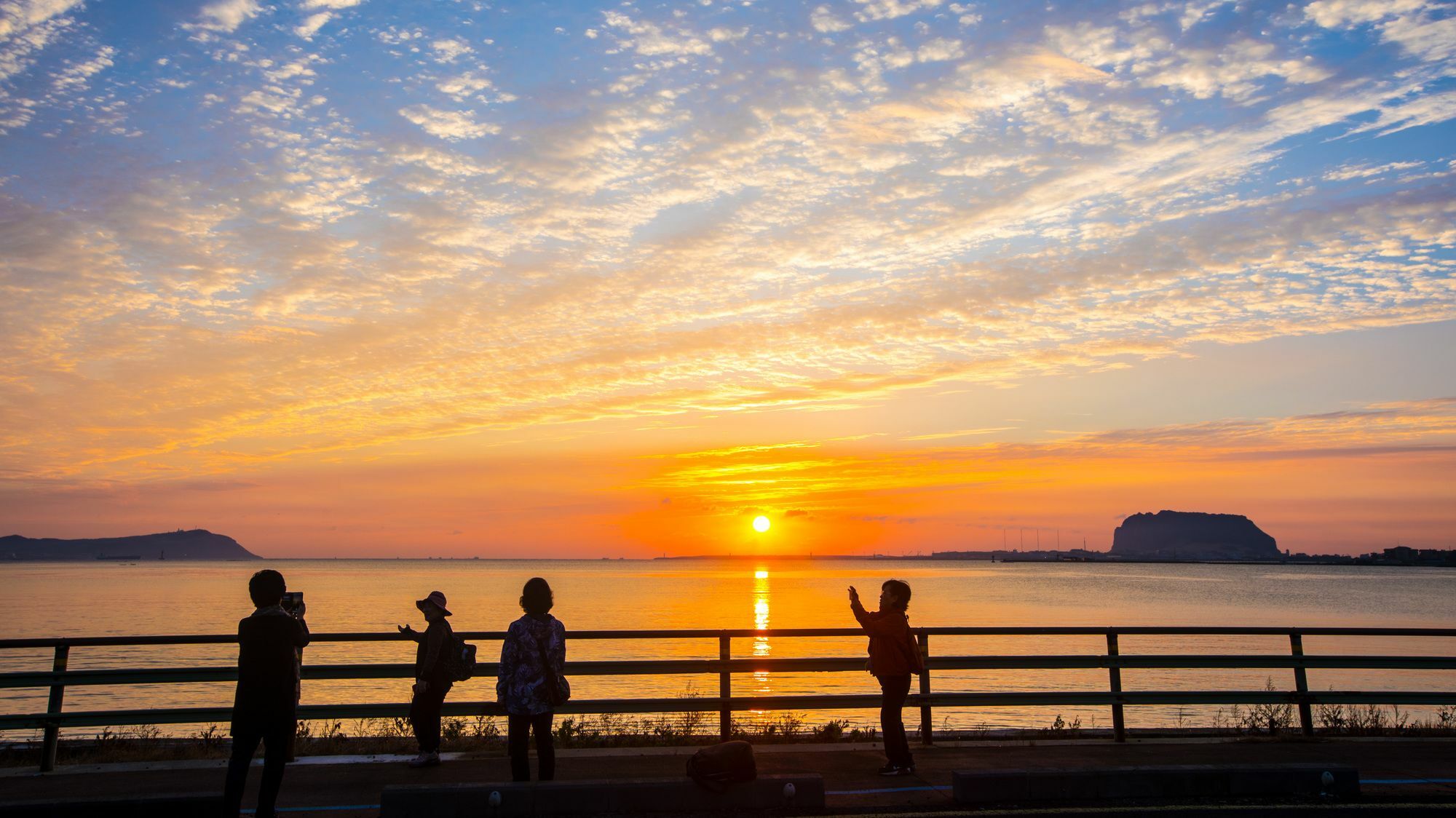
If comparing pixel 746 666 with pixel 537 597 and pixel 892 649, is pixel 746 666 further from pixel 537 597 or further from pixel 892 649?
pixel 537 597

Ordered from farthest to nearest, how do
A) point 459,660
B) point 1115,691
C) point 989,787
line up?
point 1115,691 < point 459,660 < point 989,787

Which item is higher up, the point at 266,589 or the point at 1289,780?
the point at 266,589

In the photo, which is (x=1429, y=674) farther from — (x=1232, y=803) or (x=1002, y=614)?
(x=1002, y=614)

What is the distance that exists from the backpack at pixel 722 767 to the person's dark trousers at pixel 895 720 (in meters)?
1.72

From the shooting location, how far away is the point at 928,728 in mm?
11594

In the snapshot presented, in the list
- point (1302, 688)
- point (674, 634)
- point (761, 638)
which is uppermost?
point (674, 634)

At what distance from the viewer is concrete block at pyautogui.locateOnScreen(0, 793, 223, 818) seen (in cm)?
751

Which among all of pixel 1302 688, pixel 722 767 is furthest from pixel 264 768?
pixel 1302 688

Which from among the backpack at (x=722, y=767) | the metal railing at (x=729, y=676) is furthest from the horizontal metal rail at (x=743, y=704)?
the backpack at (x=722, y=767)

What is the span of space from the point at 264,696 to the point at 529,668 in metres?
2.08

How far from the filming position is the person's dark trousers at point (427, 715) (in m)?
10.2

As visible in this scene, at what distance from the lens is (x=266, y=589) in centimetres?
798

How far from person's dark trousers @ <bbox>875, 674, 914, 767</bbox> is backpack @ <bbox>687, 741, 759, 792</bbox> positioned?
5.65ft

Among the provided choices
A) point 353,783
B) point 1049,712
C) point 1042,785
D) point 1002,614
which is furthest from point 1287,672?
point 1002,614
